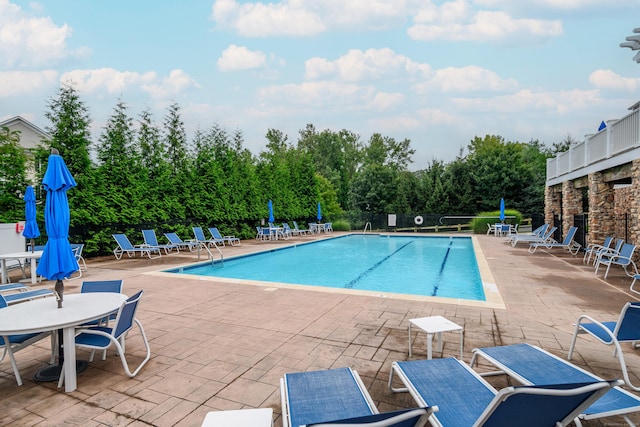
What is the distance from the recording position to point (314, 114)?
133 feet

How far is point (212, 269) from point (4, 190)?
609 cm

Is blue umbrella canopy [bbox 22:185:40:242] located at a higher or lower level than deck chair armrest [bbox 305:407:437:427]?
higher

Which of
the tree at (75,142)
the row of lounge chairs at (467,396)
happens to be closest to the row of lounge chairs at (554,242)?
the row of lounge chairs at (467,396)

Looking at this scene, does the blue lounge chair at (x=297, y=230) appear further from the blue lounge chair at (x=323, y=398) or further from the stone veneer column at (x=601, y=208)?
the blue lounge chair at (x=323, y=398)

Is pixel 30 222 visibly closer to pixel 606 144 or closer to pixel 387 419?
pixel 387 419

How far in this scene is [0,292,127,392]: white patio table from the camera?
112 inches

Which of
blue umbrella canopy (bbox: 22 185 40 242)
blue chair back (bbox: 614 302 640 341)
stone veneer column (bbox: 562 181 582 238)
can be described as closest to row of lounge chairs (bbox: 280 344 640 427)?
blue chair back (bbox: 614 302 640 341)

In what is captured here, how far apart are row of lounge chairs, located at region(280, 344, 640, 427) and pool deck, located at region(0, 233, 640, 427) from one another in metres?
0.38

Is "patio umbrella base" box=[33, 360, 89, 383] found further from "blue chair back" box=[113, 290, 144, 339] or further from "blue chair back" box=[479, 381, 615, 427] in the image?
"blue chair back" box=[479, 381, 615, 427]

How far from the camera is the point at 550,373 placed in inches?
98.9

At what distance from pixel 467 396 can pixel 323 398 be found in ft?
2.95

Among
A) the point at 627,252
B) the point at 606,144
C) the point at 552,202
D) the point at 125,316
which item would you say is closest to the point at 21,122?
the point at 125,316

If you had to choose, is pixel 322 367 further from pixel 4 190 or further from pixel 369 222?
pixel 369 222

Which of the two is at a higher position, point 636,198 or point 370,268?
point 636,198
